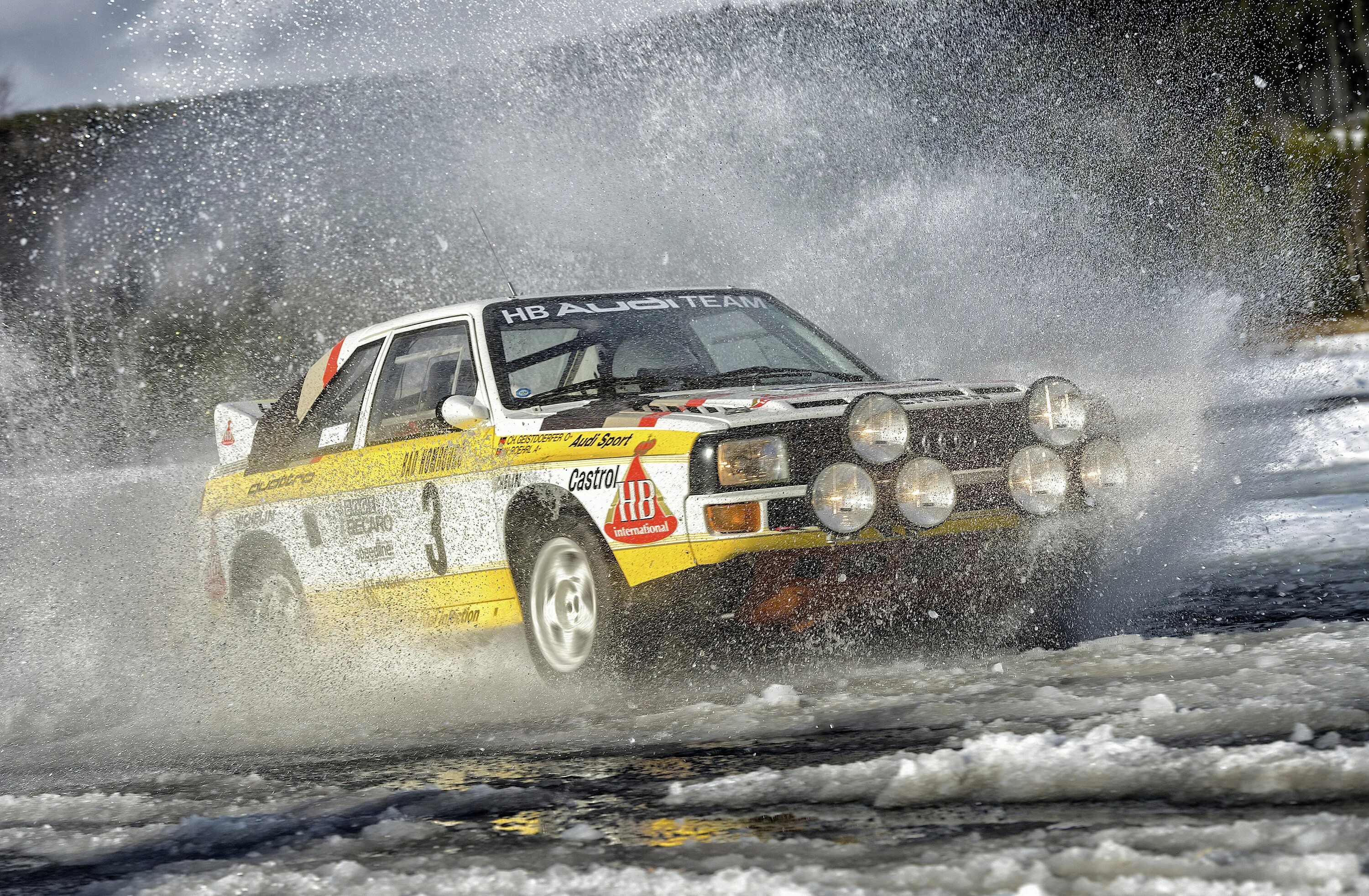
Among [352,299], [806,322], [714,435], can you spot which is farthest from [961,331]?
[352,299]

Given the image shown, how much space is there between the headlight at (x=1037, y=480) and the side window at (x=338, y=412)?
2.67 meters

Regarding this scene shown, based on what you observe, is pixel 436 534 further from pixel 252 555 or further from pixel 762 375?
pixel 252 555

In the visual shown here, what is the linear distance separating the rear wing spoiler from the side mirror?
2.02m

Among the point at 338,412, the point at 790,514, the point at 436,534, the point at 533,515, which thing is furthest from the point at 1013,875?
the point at 338,412

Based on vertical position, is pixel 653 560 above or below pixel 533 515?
below

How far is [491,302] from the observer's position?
18.8 feet

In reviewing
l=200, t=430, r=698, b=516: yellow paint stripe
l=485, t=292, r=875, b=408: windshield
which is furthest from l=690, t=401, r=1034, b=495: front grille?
l=485, t=292, r=875, b=408: windshield

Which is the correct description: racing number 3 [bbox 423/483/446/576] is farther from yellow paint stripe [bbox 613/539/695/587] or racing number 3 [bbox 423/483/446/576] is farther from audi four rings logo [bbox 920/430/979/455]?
audi four rings logo [bbox 920/430/979/455]

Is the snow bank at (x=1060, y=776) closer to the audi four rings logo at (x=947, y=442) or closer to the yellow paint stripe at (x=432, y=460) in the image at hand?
the yellow paint stripe at (x=432, y=460)

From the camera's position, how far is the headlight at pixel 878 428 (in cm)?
447

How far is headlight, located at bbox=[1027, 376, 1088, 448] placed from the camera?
487 cm

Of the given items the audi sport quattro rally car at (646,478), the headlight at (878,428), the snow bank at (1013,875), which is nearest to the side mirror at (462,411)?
the audi sport quattro rally car at (646,478)

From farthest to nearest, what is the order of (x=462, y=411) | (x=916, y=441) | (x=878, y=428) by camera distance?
1. (x=462, y=411)
2. (x=916, y=441)
3. (x=878, y=428)

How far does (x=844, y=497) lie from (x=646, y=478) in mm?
592
